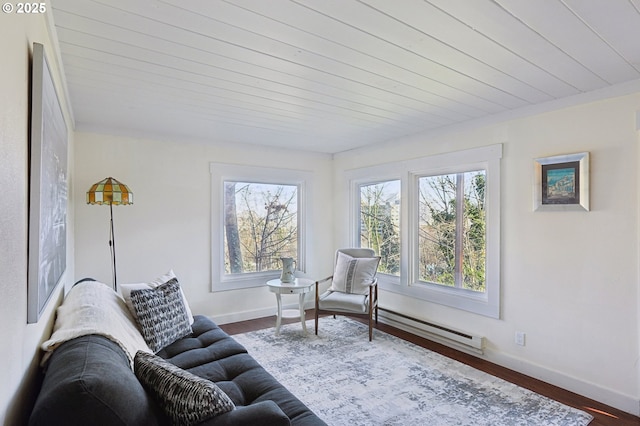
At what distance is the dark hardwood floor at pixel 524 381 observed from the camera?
2.35 meters

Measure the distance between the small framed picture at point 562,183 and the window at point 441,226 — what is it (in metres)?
0.37

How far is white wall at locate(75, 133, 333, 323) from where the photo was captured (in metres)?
3.56

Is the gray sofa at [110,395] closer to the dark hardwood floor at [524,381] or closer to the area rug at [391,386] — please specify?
the area rug at [391,386]

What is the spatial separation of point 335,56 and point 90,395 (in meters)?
1.88

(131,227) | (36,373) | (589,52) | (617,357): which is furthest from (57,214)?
(617,357)

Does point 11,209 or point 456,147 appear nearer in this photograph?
point 11,209

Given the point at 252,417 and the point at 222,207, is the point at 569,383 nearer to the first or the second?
the point at 252,417

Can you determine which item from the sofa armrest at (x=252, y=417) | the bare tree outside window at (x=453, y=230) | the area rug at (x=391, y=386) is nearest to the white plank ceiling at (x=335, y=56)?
the bare tree outside window at (x=453, y=230)

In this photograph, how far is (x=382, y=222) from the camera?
461cm

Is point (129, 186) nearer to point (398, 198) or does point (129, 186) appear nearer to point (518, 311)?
point (398, 198)

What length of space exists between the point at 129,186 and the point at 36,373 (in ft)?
8.96

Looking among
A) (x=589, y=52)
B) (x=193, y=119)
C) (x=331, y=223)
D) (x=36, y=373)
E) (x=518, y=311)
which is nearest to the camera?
(x=36, y=373)

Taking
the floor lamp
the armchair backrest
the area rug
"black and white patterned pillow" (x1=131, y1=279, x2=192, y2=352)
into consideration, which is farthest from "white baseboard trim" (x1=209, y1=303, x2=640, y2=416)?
the floor lamp

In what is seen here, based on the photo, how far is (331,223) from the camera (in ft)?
17.3
